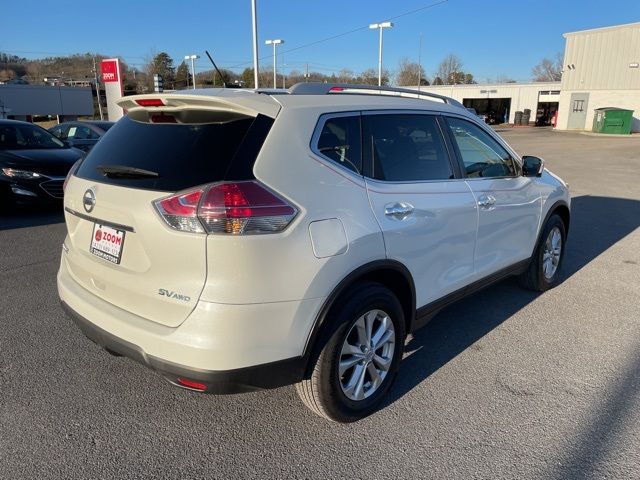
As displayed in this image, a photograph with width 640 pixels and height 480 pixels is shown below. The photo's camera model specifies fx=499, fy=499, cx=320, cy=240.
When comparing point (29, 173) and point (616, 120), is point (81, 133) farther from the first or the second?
point (616, 120)

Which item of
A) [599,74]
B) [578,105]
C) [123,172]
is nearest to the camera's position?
[123,172]

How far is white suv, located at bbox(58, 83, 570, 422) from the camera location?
2.21m

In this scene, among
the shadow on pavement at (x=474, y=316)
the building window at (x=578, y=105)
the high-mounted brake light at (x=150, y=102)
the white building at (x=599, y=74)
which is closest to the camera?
the high-mounted brake light at (x=150, y=102)

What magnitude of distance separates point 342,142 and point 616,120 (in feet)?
131

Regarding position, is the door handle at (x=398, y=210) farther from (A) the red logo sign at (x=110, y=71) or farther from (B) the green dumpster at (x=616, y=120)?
(B) the green dumpster at (x=616, y=120)

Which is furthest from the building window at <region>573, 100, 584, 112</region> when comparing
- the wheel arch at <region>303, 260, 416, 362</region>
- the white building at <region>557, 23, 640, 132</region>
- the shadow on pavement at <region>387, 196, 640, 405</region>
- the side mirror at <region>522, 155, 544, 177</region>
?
the wheel arch at <region>303, 260, 416, 362</region>

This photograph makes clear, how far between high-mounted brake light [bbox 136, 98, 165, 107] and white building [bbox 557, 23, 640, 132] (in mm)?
43839

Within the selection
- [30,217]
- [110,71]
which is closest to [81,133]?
[30,217]

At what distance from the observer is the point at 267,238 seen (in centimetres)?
221

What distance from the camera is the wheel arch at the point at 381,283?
243 cm

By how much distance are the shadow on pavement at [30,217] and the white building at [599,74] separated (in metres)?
42.1

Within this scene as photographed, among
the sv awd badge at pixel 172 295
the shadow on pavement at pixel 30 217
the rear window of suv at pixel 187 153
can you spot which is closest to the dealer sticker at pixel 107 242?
the rear window of suv at pixel 187 153

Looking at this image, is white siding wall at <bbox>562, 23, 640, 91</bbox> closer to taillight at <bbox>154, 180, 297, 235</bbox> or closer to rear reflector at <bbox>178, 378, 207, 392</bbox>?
taillight at <bbox>154, 180, 297, 235</bbox>

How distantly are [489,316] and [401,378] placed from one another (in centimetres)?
141
